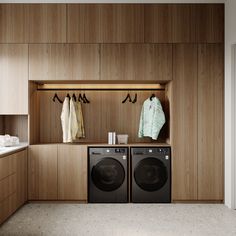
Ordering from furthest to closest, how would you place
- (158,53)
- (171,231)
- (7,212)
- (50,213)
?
(158,53) < (50,213) < (7,212) < (171,231)

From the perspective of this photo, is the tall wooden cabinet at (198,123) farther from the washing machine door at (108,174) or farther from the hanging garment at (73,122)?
the hanging garment at (73,122)

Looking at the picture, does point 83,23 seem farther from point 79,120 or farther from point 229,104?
point 229,104

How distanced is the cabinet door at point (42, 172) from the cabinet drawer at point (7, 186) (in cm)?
57

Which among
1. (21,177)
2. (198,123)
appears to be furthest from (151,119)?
(21,177)

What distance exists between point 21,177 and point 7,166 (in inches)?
24.5

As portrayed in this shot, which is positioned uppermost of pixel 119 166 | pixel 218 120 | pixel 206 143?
pixel 218 120

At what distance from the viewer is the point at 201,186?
16.3ft

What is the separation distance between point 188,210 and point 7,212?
229cm

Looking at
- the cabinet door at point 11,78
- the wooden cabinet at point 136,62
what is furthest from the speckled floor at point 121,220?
the wooden cabinet at point 136,62

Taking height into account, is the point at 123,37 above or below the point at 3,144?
above

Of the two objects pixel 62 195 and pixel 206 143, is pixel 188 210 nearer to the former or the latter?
pixel 206 143

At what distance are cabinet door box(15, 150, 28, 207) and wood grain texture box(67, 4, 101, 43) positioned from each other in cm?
173

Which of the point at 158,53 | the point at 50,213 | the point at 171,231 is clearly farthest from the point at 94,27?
the point at 171,231

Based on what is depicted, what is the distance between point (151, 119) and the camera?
17.0ft
